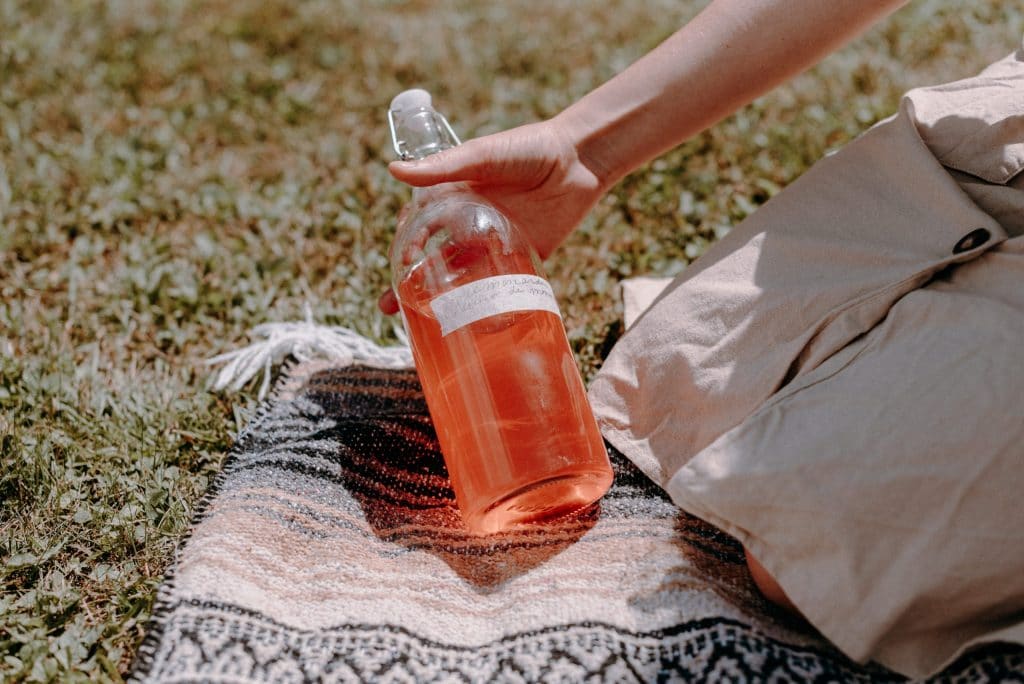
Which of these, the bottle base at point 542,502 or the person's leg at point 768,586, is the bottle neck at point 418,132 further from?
the person's leg at point 768,586

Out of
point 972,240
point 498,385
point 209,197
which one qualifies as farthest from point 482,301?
point 209,197

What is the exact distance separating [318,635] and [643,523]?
550mm

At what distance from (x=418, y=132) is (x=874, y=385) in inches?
36.8

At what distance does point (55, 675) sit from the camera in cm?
136

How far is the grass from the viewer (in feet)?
5.40

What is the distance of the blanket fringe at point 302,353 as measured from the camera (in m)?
1.95

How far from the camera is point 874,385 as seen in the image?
4.07 ft

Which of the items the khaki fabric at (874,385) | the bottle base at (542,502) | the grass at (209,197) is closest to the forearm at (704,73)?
the khaki fabric at (874,385)

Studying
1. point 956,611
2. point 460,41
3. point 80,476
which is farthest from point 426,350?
point 460,41

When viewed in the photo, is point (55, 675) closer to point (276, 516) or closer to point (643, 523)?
point (276, 516)

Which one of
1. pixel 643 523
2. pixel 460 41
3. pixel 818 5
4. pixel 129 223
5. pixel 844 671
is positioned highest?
pixel 460 41

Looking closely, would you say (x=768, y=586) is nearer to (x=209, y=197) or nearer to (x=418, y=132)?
(x=418, y=132)

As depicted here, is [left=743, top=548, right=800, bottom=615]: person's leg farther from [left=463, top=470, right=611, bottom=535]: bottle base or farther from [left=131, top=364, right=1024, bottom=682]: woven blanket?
[left=463, top=470, right=611, bottom=535]: bottle base

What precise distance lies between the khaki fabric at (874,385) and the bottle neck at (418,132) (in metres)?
0.53
